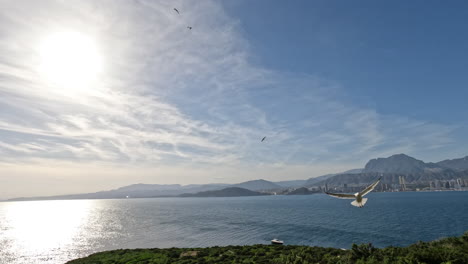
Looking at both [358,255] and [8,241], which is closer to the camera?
[358,255]

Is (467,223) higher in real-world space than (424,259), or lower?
lower

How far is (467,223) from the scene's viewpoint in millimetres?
85312

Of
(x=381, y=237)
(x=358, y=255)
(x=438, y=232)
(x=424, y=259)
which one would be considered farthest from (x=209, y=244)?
(x=438, y=232)

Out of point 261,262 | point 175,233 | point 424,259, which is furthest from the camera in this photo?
point 175,233

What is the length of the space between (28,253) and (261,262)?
7895cm

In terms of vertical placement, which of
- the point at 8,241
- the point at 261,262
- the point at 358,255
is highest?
the point at 358,255

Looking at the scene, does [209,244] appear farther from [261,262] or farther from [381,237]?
[381,237]

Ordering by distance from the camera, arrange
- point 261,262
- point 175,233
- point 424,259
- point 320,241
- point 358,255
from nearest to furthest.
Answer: point 424,259
point 358,255
point 261,262
point 320,241
point 175,233

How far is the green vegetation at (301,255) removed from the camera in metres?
19.3

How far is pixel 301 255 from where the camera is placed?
27.1 metres

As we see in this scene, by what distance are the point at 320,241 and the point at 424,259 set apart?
50.7 m

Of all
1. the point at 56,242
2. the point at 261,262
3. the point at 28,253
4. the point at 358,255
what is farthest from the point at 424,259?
the point at 56,242

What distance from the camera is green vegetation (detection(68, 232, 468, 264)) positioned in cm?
1934

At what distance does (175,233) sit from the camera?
88.5 meters
